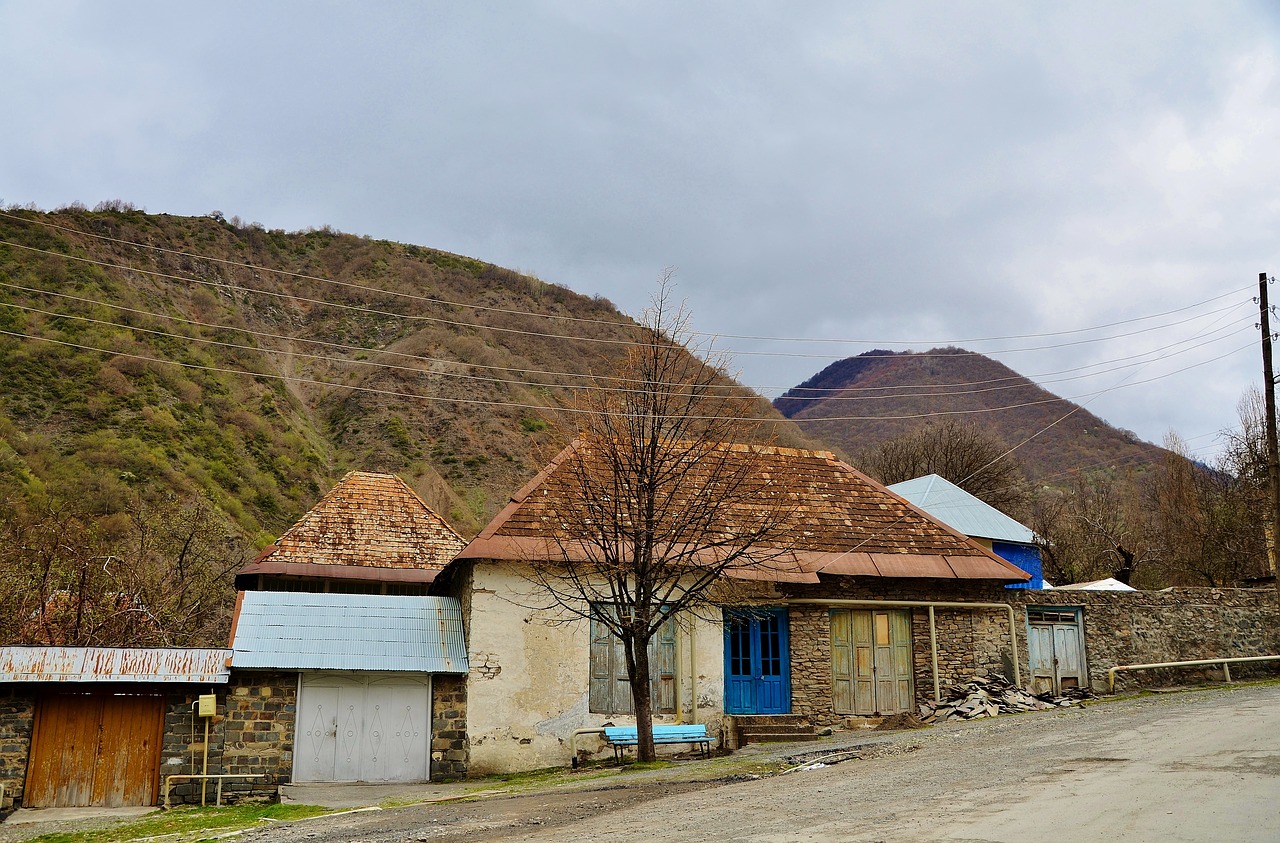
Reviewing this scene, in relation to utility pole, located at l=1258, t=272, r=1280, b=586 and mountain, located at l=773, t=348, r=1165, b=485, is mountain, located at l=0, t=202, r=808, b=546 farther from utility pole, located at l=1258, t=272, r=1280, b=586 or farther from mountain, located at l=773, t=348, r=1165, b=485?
mountain, located at l=773, t=348, r=1165, b=485

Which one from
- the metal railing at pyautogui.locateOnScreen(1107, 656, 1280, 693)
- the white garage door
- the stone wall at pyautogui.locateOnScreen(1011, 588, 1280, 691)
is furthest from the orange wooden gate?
the metal railing at pyautogui.locateOnScreen(1107, 656, 1280, 693)

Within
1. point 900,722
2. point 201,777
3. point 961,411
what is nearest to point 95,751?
point 201,777

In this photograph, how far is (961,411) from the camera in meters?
56.0

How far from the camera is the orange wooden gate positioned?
1580cm

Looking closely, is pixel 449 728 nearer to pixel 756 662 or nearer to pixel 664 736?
pixel 664 736

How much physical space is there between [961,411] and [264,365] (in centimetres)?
4379

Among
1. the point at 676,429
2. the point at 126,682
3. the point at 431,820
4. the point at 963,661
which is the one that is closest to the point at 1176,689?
the point at 963,661

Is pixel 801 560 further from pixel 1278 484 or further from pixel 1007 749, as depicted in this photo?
pixel 1278 484

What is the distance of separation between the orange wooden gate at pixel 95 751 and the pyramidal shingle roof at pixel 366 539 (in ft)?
17.2

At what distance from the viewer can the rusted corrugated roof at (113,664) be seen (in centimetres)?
1559

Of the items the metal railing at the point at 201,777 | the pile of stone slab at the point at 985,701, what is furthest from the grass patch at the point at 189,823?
the pile of stone slab at the point at 985,701

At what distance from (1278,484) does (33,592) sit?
2839 cm

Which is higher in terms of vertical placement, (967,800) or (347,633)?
(347,633)

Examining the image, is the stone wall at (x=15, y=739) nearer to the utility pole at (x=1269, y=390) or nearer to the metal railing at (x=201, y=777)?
the metal railing at (x=201, y=777)
